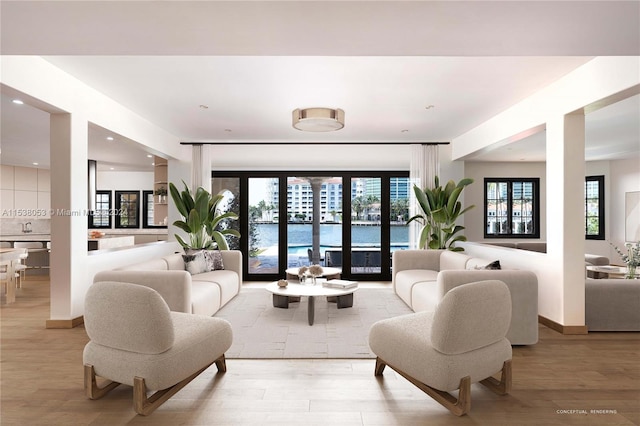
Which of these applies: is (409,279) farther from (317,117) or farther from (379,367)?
(317,117)

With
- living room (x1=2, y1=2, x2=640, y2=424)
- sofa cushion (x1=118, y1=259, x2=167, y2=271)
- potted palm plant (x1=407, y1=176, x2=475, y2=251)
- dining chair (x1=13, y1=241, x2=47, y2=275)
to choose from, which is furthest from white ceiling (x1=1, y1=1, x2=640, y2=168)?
dining chair (x1=13, y1=241, x2=47, y2=275)

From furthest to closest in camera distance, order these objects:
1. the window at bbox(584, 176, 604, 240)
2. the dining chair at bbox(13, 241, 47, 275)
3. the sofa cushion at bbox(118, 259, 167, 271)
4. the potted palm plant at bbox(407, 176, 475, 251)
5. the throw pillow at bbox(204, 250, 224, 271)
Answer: the window at bbox(584, 176, 604, 240) < the dining chair at bbox(13, 241, 47, 275) < the potted palm plant at bbox(407, 176, 475, 251) < the throw pillow at bbox(204, 250, 224, 271) < the sofa cushion at bbox(118, 259, 167, 271)

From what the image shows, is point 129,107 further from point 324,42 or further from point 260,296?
point 324,42

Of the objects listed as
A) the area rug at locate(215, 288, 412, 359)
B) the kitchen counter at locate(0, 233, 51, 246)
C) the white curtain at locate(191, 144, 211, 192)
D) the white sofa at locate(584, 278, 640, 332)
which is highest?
the white curtain at locate(191, 144, 211, 192)

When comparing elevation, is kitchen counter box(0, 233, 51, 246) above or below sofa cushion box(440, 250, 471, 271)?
above

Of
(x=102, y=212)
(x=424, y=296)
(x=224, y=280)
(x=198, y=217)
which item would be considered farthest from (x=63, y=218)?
(x=102, y=212)

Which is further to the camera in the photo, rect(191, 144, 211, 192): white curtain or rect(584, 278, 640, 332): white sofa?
rect(191, 144, 211, 192): white curtain

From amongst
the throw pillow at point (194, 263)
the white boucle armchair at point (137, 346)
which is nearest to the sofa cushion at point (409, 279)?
the throw pillow at point (194, 263)

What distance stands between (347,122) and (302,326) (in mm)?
2903

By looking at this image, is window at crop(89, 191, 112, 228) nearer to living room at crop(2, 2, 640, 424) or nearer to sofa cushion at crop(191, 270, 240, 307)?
living room at crop(2, 2, 640, 424)

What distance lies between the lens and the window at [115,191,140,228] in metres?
9.91

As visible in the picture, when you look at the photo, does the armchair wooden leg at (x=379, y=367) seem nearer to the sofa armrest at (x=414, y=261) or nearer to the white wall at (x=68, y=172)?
the sofa armrest at (x=414, y=261)

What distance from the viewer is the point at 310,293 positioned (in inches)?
165

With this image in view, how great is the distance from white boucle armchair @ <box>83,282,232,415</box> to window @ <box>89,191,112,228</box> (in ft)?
27.9
